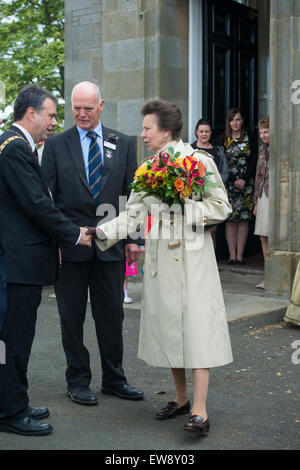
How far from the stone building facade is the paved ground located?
1.74 metres

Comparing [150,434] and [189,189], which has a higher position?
[189,189]

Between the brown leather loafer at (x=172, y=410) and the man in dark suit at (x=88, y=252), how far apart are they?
481 millimetres


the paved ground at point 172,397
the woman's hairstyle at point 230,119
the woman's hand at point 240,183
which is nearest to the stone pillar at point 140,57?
the woman's hairstyle at point 230,119

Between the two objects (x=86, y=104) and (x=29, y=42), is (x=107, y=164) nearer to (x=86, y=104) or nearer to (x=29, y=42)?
(x=86, y=104)

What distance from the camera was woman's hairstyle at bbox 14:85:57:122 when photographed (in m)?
4.76

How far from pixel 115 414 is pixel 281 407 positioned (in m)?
1.13

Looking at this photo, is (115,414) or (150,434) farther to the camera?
(115,414)

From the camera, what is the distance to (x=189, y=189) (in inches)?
180

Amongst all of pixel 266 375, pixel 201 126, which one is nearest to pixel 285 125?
pixel 201 126

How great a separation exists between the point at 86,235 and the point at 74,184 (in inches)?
22.9

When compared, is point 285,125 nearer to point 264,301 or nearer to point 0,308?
point 264,301

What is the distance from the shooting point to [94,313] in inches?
218

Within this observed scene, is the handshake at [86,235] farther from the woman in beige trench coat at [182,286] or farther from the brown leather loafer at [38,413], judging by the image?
the brown leather loafer at [38,413]

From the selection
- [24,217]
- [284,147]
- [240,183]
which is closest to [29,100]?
[24,217]
